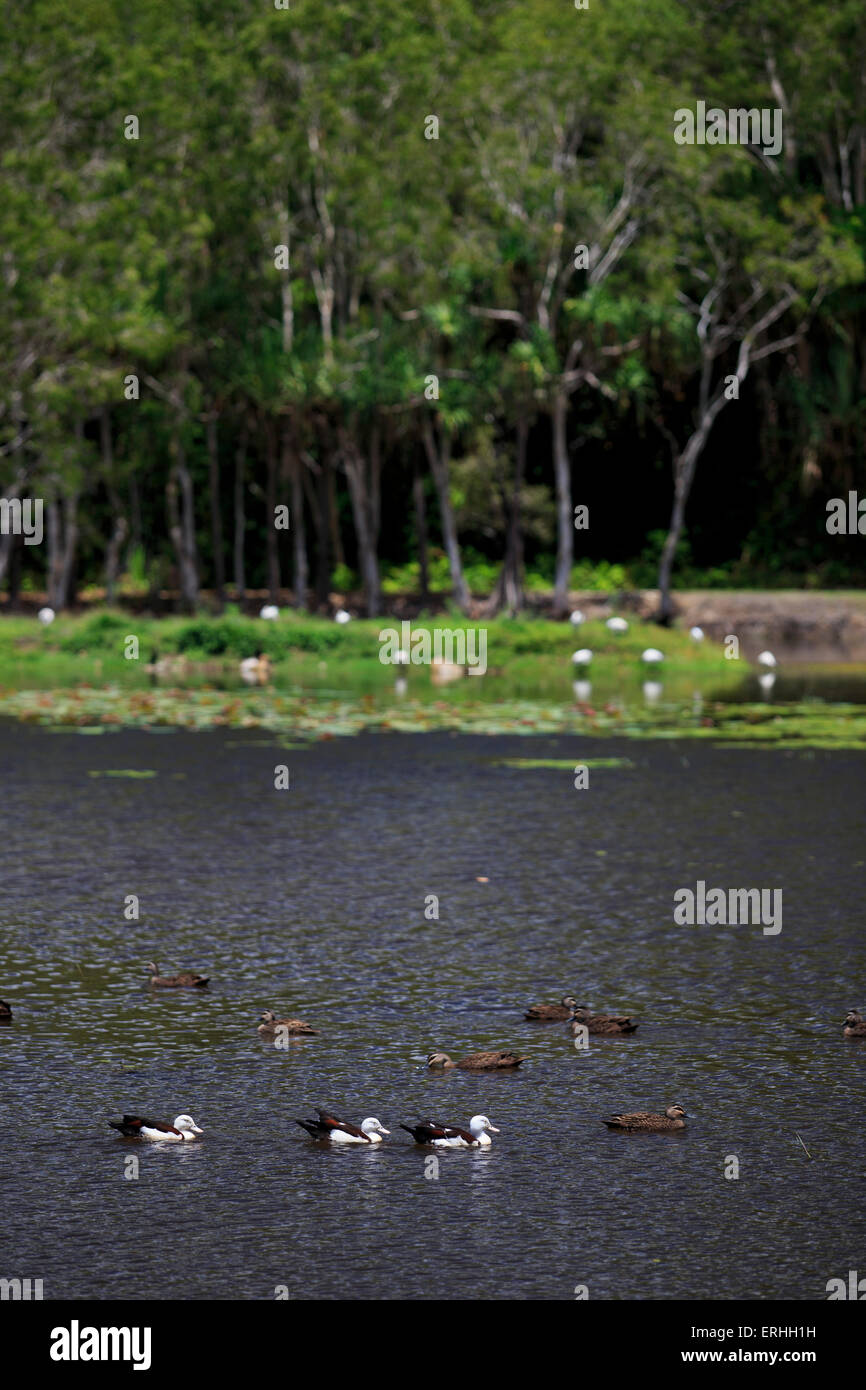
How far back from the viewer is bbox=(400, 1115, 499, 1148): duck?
27.8ft

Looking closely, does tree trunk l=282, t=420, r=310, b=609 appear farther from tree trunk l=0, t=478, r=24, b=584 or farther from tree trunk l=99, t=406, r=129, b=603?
tree trunk l=0, t=478, r=24, b=584

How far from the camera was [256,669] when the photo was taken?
38125 millimetres

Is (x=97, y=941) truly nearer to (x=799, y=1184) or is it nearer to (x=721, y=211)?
(x=799, y=1184)

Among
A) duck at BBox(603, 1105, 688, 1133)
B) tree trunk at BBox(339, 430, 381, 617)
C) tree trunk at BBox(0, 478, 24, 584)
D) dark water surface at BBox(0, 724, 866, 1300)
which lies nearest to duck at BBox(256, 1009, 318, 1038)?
dark water surface at BBox(0, 724, 866, 1300)

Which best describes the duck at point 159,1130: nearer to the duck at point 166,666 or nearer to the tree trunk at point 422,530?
the duck at point 166,666

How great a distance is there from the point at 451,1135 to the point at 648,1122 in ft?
2.80

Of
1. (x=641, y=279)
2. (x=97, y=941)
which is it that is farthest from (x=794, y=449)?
(x=97, y=941)

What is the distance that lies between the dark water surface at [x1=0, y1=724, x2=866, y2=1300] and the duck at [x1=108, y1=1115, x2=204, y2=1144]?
0.07 m

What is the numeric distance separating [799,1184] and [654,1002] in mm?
3241

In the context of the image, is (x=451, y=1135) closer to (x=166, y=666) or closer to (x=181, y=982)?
(x=181, y=982)

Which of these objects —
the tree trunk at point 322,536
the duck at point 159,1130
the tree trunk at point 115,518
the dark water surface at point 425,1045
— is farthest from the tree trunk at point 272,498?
the duck at point 159,1130

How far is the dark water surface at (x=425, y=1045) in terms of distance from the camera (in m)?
7.29

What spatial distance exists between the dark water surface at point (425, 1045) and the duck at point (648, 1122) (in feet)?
0.20

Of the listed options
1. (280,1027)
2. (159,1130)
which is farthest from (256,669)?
(159,1130)
